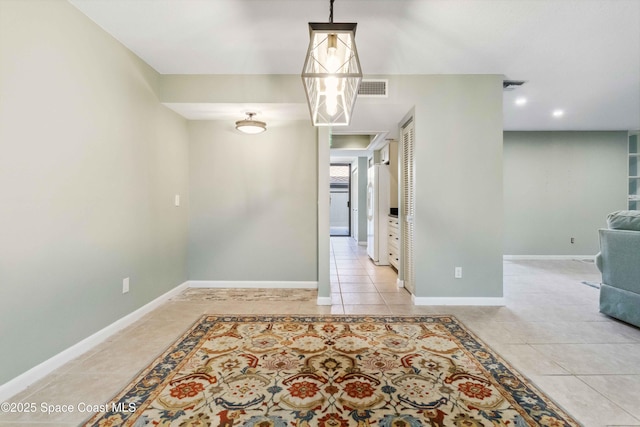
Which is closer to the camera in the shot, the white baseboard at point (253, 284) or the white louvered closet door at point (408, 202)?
the white louvered closet door at point (408, 202)

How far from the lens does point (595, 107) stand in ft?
14.1

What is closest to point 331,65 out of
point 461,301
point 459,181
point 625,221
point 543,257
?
point 459,181

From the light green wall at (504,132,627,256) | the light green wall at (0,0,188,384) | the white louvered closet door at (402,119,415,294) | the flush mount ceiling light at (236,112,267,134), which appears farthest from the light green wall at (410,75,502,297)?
the light green wall at (504,132,627,256)

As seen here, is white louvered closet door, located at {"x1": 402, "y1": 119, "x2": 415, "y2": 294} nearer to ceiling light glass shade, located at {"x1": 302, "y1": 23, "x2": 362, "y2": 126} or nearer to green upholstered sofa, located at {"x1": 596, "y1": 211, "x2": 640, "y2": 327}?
ceiling light glass shade, located at {"x1": 302, "y1": 23, "x2": 362, "y2": 126}

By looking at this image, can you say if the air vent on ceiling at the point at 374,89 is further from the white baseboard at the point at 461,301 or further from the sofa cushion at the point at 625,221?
the sofa cushion at the point at 625,221

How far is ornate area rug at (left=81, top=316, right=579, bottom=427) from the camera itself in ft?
4.72

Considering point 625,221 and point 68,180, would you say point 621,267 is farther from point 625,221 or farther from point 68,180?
point 68,180

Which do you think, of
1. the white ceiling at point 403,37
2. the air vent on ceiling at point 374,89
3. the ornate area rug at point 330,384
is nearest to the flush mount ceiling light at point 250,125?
the white ceiling at point 403,37

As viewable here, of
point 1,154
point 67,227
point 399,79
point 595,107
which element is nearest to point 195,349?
point 67,227

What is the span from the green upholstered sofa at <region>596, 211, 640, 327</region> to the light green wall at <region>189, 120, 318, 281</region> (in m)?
3.09

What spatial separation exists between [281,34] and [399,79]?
4.58ft

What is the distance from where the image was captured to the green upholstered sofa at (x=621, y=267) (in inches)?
99.0

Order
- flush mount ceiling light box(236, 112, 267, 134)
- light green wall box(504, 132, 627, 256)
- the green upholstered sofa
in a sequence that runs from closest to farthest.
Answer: the green upholstered sofa, flush mount ceiling light box(236, 112, 267, 134), light green wall box(504, 132, 627, 256)

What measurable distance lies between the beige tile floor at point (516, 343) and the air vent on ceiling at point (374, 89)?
2.31 meters
